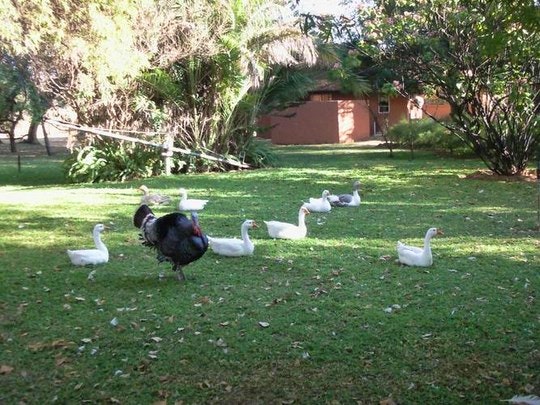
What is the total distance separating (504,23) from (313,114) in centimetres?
3062

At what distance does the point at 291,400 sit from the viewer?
4270 mm

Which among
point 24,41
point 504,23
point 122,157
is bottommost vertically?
point 122,157

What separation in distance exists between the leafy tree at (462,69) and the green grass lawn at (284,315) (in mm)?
4657

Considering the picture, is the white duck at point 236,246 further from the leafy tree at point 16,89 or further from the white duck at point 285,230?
the leafy tree at point 16,89

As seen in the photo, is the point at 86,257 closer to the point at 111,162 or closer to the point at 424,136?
the point at 111,162

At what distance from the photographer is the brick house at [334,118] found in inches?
1394

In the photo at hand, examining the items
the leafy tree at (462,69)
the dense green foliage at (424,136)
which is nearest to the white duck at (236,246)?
the leafy tree at (462,69)

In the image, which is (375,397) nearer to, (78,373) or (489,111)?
(78,373)

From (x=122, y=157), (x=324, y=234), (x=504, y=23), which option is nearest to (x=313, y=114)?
(x=122, y=157)

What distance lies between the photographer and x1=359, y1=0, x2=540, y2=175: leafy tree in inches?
581

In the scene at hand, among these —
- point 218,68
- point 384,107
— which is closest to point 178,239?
point 218,68

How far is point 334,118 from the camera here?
116ft

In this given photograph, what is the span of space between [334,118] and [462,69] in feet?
65.1

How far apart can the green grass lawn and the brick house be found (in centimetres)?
2425
